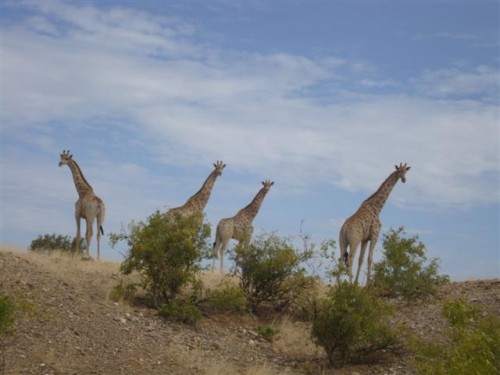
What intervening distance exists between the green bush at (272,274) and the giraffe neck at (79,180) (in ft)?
22.4

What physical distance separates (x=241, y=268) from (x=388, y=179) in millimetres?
6257

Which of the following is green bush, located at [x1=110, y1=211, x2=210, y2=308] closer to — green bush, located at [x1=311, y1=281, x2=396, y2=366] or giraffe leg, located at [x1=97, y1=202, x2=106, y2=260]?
green bush, located at [x1=311, y1=281, x2=396, y2=366]

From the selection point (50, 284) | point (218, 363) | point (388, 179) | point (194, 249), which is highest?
point (388, 179)

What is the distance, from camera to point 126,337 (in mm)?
12977

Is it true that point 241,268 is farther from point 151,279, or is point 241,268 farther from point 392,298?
point 392,298

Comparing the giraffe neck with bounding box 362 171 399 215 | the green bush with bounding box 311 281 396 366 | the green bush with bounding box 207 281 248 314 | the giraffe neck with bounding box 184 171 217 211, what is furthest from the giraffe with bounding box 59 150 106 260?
the green bush with bounding box 311 281 396 366

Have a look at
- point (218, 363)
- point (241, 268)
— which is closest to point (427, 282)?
point (241, 268)

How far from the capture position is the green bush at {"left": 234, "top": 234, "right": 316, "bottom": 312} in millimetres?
16844

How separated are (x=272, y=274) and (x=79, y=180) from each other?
8503 mm

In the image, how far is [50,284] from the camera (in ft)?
47.7

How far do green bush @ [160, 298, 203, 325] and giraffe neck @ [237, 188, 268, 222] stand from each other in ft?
25.9

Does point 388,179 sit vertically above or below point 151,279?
above

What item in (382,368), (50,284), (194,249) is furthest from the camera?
(194,249)

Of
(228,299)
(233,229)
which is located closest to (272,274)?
(228,299)
